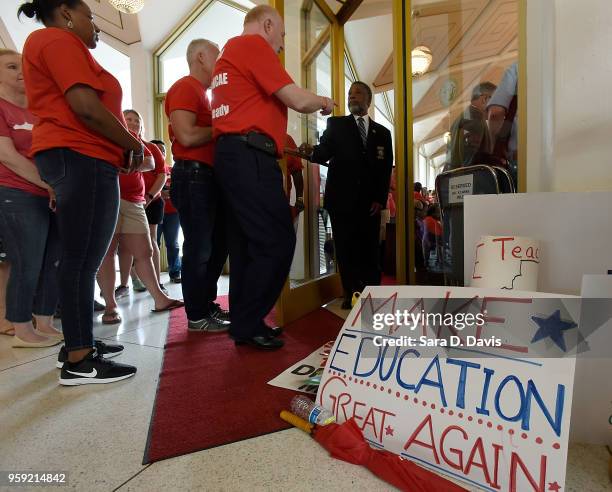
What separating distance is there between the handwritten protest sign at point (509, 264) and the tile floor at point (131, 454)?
0.33 m

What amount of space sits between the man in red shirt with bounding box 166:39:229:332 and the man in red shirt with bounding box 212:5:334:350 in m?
0.24

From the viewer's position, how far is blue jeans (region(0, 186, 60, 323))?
1383 millimetres

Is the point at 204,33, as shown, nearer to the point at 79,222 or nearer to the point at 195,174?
the point at 195,174

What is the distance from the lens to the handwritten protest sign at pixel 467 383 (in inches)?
21.0

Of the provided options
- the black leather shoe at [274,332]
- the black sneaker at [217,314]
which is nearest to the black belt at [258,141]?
the black leather shoe at [274,332]

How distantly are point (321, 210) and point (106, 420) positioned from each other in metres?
1.77

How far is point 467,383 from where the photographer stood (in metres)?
0.61

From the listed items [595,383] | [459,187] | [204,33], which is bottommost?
[595,383]

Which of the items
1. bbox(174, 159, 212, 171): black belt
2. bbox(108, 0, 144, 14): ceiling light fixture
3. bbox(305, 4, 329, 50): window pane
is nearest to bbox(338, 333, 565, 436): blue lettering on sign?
bbox(174, 159, 212, 171): black belt

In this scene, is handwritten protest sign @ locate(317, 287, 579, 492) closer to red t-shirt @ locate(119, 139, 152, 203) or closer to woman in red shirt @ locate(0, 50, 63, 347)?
woman in red shirt @ locate(0, 50, 63, 347)

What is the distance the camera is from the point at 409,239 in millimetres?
2066

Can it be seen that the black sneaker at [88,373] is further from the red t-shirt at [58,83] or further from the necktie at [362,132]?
the necktie at [362,132]

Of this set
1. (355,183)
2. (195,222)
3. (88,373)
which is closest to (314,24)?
(355,183)

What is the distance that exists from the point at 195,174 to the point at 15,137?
727 millimetres
